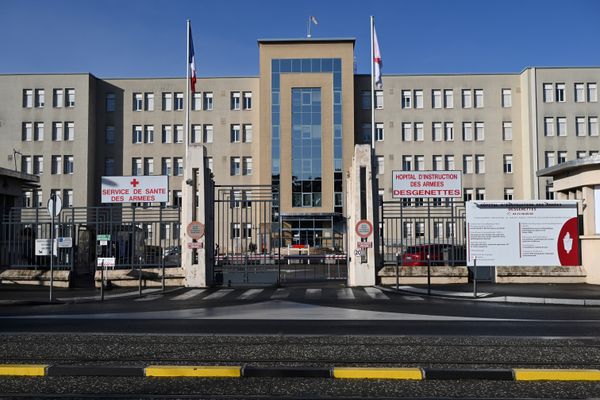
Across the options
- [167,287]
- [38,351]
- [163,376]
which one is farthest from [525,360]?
[167,287]

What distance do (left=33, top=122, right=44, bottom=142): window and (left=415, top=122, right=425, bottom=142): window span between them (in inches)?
1458

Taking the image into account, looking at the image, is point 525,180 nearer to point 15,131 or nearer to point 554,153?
point 554,153

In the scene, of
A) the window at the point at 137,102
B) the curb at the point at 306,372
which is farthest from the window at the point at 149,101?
the curb at the point at 306,372

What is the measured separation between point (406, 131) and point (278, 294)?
4452 centimetres

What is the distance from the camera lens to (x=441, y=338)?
9.59m

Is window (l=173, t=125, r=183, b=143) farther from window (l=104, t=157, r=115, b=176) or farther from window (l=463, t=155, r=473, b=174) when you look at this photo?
window (l=463, t=155, r=473, b=174)

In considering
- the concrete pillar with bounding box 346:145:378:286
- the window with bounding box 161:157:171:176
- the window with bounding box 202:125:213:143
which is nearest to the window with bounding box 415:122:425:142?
the window with bounding box 202:125:213:143

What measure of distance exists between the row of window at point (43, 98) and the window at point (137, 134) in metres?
6.31

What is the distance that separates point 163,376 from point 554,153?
192 ft

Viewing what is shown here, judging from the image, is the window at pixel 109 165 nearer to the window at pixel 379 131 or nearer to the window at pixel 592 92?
the window at pixel 379 131

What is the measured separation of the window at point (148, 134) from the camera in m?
62.2

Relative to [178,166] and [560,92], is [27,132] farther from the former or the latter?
[560,92]

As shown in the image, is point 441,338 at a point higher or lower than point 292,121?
lower

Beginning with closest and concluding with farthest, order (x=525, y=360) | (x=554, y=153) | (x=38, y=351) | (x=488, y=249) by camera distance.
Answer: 1. (x=525, y=360)
2. (x=38, y=351)
3. (x=488, y=249)
4. (x=554, y=153)
